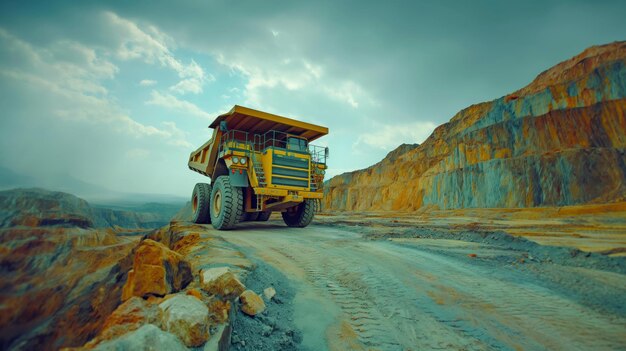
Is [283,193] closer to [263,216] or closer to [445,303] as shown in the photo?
[263,216]

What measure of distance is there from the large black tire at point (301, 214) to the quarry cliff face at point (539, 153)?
773 inches

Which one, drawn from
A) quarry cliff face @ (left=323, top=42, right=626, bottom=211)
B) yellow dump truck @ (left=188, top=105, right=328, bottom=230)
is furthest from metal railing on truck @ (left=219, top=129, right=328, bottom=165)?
quarry cliff face @ (left=323, top=42, right=626, bottom=211)

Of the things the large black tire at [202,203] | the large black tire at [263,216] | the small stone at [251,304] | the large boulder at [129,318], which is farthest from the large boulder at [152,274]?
the large black tire at [263,216]

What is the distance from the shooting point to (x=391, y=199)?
117 feet

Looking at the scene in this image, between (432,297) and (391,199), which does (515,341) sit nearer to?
(432,297)

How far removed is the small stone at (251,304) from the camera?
247 cm

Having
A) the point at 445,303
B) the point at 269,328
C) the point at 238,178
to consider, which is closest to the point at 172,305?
the point at 269,328

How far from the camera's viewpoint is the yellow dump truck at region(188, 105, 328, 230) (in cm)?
848

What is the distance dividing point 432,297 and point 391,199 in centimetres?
Answer: 3358

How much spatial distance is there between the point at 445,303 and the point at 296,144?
7449mm

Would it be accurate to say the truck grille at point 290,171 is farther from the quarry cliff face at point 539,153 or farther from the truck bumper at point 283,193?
the quarry cliff face at point 539,153

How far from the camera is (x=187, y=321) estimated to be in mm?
1820

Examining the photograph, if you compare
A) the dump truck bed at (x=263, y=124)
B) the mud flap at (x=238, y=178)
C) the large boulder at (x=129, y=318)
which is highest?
the dump truck bed at (x=263, y=124)

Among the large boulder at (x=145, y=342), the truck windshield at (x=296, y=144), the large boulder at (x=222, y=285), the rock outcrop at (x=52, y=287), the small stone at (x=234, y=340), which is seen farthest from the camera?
the truck windshield at (x=296, y=144)
